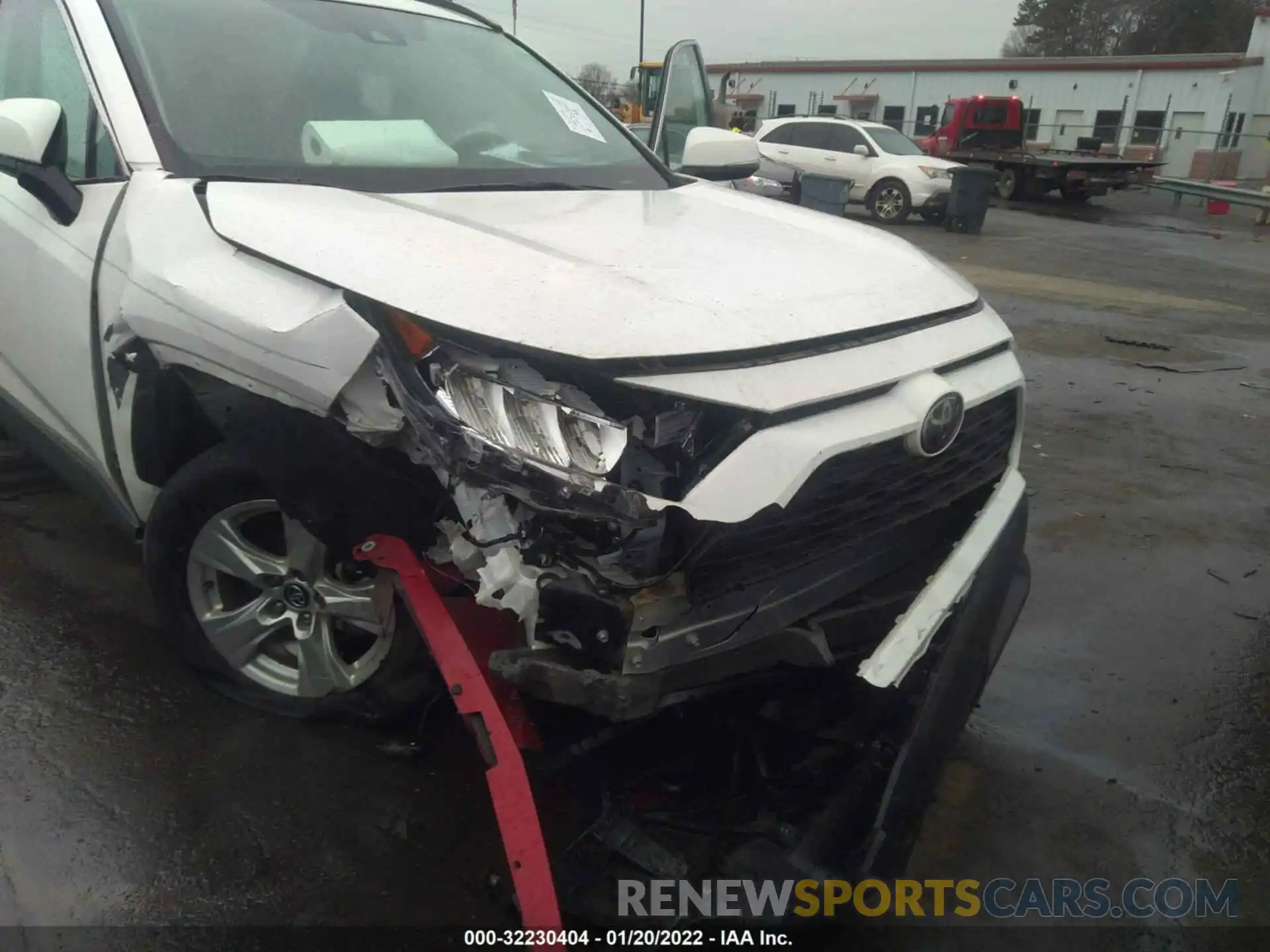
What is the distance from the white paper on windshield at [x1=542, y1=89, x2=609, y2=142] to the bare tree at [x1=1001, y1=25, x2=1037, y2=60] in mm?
58894

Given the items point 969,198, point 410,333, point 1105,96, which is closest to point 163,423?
point 410,333

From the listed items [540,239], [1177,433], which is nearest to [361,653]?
[540,239]

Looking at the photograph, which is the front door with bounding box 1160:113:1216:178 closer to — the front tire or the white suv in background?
the white suv in background

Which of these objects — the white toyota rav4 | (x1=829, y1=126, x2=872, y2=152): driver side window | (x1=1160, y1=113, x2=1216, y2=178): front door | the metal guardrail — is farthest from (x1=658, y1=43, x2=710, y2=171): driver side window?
(x1=1160, y1=113, x2=1216, y2=178): front door

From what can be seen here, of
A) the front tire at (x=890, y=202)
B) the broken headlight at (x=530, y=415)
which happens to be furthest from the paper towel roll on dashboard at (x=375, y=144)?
the front tire at (x=890, y=202)

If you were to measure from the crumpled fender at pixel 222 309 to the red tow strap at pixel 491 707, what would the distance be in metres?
0.41

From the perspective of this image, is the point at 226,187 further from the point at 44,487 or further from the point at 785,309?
the point at 44,487

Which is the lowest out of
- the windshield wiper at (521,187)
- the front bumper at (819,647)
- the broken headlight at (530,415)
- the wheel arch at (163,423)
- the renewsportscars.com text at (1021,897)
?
the renewsportscars.com text at (1021,897)

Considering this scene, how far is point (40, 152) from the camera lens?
8.43 ft

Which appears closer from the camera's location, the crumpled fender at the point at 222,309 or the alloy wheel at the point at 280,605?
the crumpled fender at the point at 222,309

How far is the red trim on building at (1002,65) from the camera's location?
3378 centimetres

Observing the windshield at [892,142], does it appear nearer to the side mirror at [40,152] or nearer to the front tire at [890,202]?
the front tire at [890,202]

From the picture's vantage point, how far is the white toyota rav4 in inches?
72.5

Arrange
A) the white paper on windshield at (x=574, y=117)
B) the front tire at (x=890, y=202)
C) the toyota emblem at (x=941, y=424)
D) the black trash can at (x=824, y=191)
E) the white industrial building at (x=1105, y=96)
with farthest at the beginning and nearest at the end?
1. the white industrial building at (x=1105, y=96)
2. the front tire at (x=890, y=202)
3. the black trash can at (x=824, y=191)
4. the white paper on windshield at (x=574, y=117)
5. the toyota emblem at (x=941, y=424)
